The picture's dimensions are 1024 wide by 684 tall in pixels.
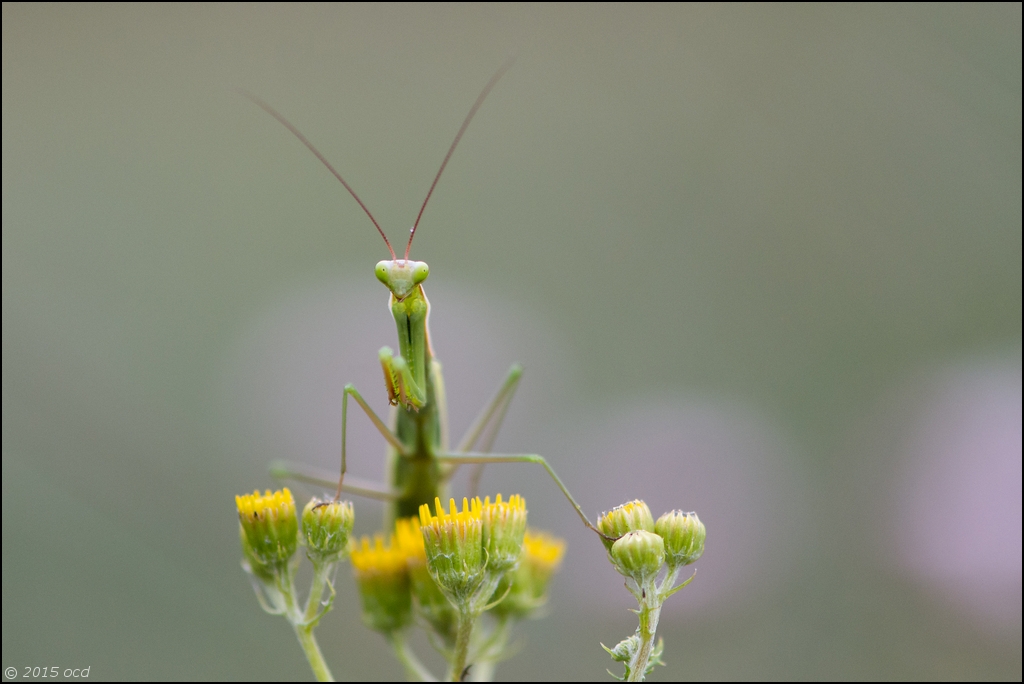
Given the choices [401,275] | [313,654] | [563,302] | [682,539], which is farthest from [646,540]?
[563,302]

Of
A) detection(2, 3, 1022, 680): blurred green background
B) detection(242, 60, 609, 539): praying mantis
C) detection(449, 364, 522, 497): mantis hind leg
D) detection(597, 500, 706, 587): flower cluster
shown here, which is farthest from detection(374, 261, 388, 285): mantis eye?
detection(2, 3, 1022, 680): blurred green background

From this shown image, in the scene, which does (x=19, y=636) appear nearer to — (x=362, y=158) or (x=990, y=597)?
(x=362, y=158)

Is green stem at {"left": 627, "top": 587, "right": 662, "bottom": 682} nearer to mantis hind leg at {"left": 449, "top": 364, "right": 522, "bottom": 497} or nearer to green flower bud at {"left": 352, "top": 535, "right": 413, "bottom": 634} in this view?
green flower bud at {"left": 352, "top": 535, "right": 413, "bottom": 634}

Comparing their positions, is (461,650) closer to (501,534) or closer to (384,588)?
(501,534)

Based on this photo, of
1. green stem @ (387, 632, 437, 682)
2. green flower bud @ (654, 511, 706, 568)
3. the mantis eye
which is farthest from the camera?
the mantis eye

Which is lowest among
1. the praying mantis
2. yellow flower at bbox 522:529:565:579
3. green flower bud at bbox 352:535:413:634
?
green flower bud at bbox 352:535:413:634

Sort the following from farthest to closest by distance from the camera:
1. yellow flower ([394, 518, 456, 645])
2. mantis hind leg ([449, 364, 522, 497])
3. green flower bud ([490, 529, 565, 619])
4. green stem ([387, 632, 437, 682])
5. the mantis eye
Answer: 1. mantis hind leg ([449, 364, 522, 497])
2. the mantis eye
3. green flower bud ([490, 529, 565, 619])
4. yellow flower ([394, 518, 456, 645])
5. green stem ([387, 632, 437, 682])
